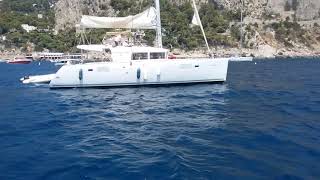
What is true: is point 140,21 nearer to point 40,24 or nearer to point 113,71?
point 113,71

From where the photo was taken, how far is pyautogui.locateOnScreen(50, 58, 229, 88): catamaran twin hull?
39.8 m

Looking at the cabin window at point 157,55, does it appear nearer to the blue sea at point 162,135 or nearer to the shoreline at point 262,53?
the blue sea at point 162,135

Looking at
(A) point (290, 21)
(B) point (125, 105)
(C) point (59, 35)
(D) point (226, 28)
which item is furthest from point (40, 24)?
(B) point (125, 105)

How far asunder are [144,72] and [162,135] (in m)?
18.9

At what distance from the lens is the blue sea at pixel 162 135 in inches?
635

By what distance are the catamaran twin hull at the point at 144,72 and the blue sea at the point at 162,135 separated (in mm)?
2673

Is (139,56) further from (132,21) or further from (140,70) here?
(132,21)

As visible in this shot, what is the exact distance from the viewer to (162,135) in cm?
2142

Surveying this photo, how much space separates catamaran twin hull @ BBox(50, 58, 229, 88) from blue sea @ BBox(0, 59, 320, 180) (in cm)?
267

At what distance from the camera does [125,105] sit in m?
31.6

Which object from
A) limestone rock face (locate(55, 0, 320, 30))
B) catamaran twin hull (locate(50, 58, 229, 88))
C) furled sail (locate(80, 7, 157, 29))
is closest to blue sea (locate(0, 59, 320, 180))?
catamaran twin hull (locate(50, 58, 229, 88))

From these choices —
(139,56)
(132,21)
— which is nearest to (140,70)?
(139,56)

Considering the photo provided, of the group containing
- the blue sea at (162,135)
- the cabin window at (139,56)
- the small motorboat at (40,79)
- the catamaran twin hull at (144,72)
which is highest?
the cabin window at (139,56)

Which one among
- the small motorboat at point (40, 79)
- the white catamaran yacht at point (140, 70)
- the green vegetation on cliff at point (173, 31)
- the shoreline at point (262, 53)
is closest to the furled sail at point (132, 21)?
the white catamaran yacht at point (140, 70)
